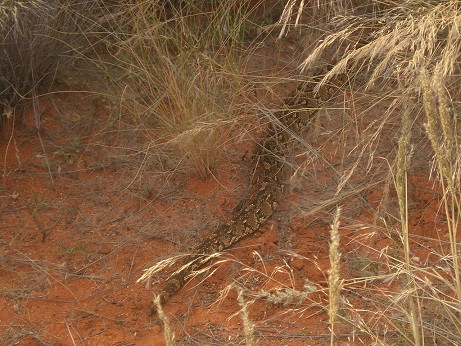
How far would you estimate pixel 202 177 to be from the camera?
521cm

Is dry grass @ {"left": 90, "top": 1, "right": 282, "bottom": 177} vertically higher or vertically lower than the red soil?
higher

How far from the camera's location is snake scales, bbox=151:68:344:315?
14.4 feet

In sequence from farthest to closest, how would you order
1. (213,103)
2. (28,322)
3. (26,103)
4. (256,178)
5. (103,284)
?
(26,103)
(256,178)
(213,103)
(103,284)
(28,322)

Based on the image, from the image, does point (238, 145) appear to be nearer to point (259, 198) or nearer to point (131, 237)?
point (259, 198)

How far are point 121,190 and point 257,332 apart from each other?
1963 millimetres

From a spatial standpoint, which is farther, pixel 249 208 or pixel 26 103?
pixel 26 103

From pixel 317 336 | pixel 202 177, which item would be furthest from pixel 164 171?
pixel 317 336

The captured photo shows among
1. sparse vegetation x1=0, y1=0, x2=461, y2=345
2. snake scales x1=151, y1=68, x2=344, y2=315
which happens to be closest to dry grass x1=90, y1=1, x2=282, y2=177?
sparse vegetation x1=0, y1=0, x2=461, y2=345

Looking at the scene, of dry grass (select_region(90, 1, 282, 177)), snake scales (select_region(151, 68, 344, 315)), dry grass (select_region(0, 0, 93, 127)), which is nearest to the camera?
snake scales (select_region(151, 68, 344, 315))

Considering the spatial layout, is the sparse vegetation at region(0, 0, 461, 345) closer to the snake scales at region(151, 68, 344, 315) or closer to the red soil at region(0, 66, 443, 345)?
the red soil at region(0, 66, 443, 345)

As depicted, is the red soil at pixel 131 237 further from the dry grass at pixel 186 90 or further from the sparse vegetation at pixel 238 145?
the dry grass at pixel 186 90

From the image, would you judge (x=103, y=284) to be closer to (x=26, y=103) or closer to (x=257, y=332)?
(x=257, y=332)

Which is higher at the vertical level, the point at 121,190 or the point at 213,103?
the point at 213,103

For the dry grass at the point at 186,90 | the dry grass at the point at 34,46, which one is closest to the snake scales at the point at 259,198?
the dry grass at the point at 186,90
